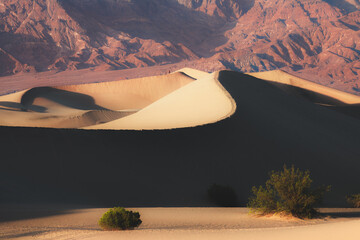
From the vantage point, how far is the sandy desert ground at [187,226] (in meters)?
10.1

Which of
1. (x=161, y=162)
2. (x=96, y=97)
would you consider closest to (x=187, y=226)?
(x=161, y=162)

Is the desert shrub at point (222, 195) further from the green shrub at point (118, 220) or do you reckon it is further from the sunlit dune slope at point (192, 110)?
the sunlit dune slope at point (192, 110)

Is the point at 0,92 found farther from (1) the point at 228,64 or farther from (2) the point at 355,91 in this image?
(2) the point at 355,91

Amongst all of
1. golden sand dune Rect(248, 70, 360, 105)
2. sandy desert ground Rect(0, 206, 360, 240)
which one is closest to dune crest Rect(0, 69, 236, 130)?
golden sand dune Rect(248, 70, 360, 105)

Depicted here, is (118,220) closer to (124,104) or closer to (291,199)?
(291,199)

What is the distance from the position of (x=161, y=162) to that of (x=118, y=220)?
31.9ft

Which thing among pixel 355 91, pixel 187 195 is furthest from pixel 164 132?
pixel 355 91

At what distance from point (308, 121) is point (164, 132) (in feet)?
48.2

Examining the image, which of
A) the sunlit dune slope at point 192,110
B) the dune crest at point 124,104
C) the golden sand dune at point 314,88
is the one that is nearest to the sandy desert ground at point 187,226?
the sunlit dune slope at point 192,110

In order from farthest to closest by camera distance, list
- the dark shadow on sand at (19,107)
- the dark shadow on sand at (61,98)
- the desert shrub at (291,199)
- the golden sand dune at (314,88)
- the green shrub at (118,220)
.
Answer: the dark shadow on sand at (61,98)
the dark shadow on sand at (19,107)
the golden sand dune at (314,88)
the desert shrub at (291,199)
the green shrub at (118,220)

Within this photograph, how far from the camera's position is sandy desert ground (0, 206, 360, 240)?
10052 mm

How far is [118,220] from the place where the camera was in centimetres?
1123

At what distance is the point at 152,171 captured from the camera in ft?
66.1

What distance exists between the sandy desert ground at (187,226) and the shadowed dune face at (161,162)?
345 centimetres
